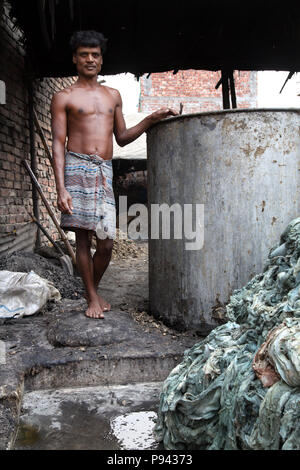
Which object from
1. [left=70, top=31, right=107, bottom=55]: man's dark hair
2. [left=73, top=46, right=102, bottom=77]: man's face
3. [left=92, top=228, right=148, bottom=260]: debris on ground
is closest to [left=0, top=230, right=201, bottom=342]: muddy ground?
[left=92, top=228, right=148, bottom=260]: debris on ground

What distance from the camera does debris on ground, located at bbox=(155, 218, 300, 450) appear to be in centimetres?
149

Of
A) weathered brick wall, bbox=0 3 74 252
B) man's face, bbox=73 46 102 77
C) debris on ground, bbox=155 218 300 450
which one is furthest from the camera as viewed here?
weathered brick wall, bbox=0 3 74 252

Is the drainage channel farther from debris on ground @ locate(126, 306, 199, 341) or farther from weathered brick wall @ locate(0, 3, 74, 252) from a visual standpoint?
weathered brick wall @ locate(0, 3, 74, 252)

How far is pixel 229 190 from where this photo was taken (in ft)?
9.32

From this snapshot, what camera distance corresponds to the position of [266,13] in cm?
520

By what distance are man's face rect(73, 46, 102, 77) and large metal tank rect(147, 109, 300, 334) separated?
2.33ft

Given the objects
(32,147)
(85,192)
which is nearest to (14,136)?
(32,147)

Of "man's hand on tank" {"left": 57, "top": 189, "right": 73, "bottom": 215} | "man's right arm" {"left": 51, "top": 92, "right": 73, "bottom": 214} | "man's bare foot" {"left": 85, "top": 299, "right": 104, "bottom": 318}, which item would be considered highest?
"man's right arm" {"left": 51, "top": 92, "right": 73, "bottom": 214}

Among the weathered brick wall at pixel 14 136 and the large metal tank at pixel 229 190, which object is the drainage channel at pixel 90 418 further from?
the weathered brick wall at pixel 14 136

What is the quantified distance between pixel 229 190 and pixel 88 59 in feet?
4.63

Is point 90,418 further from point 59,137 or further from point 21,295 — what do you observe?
point 59,137

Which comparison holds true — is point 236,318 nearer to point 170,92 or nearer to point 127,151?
point 127,151
